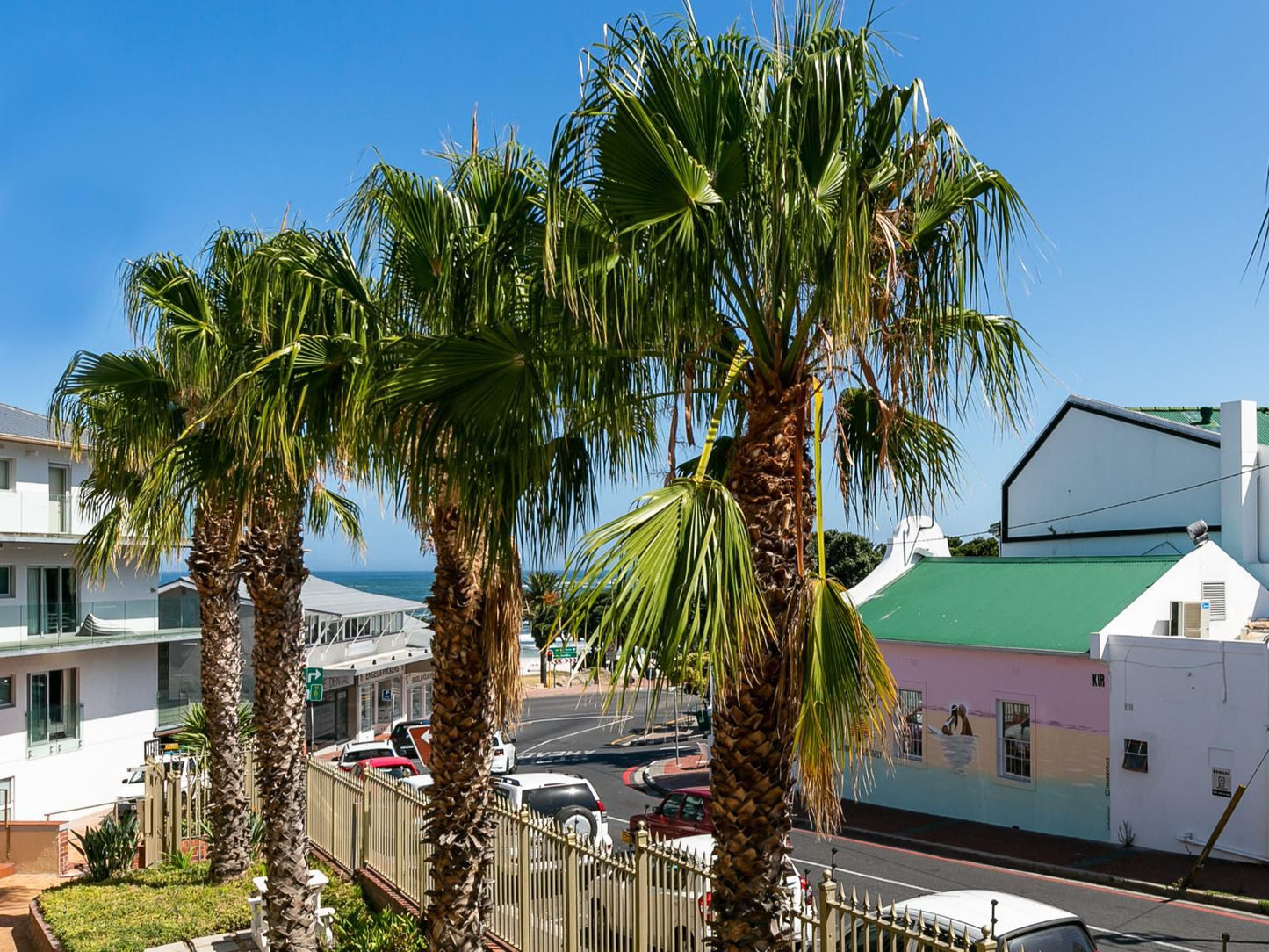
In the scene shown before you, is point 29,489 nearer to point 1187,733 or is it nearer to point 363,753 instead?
point 363,753

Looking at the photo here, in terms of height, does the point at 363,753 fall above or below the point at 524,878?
below

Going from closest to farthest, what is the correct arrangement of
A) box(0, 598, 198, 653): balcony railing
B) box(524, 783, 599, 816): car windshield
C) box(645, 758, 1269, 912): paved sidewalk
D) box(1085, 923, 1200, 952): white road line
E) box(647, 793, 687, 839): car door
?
box(1085, 923, 1200, 952): white road line → box(524, 783, 599, 816): car windshield → box(645, 758, 1269, 912): paved sidewalk → box(647, 793, 687, 839): car door → box(0, 598, 198, 653): balcony railing

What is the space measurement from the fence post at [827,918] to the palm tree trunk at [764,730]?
1.82ft

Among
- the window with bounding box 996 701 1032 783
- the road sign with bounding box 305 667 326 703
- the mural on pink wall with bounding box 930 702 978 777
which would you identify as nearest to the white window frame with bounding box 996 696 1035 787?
the window with bounding box 996 701 1032 783

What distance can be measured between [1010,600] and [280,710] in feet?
58.1

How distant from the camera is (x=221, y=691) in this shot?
54.0 ft

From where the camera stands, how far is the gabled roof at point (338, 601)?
1394 inches

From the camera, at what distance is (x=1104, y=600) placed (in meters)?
22.3

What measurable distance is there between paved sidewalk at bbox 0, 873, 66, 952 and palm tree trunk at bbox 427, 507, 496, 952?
9409 millimetres

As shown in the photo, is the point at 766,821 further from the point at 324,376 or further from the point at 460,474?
the point at 324,376

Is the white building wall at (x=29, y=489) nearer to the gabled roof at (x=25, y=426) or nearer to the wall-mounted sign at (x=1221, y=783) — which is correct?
the gabled roof at (x=25, y=426)

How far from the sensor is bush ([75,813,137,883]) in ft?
55.5

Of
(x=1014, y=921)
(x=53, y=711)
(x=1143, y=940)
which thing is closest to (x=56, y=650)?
(x=53, y=711)

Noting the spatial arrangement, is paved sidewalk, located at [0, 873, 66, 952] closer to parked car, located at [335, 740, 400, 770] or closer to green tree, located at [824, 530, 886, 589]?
parked car, located at [335, 740, 400, 770]
